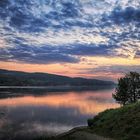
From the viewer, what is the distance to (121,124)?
146 ft

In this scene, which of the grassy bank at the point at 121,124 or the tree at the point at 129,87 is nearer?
the grassy bank at the point at 121,124

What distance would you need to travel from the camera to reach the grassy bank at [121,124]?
3972cm

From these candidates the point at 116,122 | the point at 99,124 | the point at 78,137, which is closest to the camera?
the point at 78,137

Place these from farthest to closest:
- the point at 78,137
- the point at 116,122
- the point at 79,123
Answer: the point at 79,123 < the point at 116,122 < the point at 78,137

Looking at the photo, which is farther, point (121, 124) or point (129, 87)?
point (129, 87)

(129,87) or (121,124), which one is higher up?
(129,87)

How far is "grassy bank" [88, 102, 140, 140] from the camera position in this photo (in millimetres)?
39719

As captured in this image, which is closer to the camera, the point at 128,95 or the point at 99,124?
the point at 99,124

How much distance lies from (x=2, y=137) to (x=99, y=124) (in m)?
Answer: 17.5

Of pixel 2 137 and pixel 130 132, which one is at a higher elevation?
pixel 130 132

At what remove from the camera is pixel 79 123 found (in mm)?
77312

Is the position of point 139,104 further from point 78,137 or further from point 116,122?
point 78,137

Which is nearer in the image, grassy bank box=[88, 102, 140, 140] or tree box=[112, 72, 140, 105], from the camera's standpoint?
grassy bank box=[88, 102, 140, 140]

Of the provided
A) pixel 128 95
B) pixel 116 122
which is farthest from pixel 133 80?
pixel 116 122
